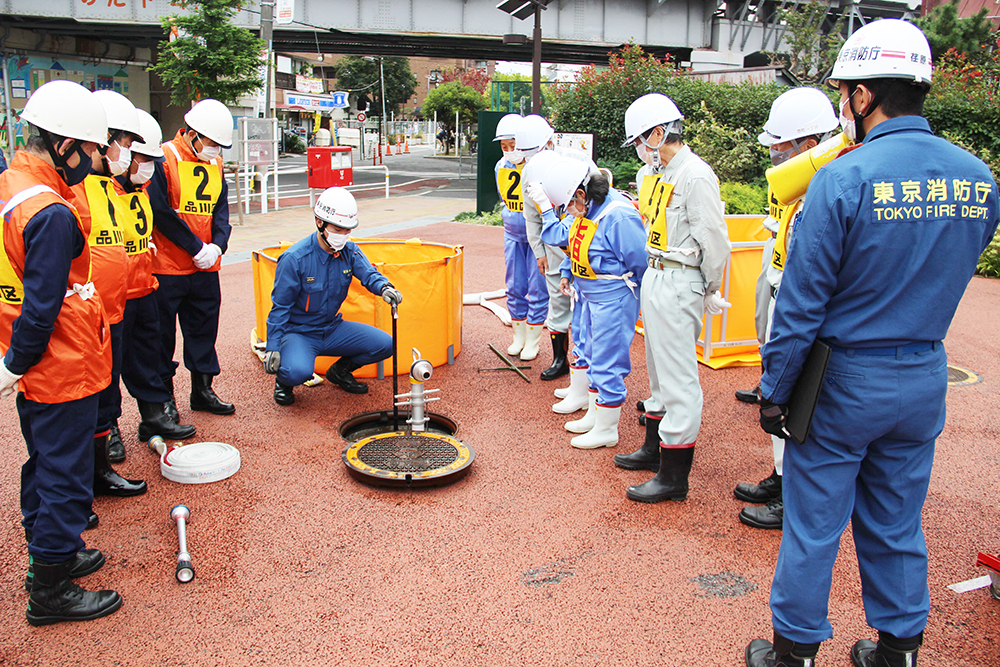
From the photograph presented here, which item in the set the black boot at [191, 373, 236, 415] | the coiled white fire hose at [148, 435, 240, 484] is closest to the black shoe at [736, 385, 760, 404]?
the coiled white fire hose at [148, 435, 240, 484]

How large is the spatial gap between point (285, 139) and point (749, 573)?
48924 millimetres

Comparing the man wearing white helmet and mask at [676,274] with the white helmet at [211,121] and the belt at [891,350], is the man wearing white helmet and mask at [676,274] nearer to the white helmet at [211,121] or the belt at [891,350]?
the belt at [891,350]

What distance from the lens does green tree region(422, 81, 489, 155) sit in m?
54.7

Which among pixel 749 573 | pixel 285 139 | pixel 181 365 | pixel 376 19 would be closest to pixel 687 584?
pixel 749 573

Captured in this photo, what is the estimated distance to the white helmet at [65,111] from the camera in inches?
126

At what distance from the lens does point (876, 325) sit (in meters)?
2.66

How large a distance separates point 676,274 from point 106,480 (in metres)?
3.48

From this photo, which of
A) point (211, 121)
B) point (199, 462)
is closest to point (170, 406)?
point (199, 462)

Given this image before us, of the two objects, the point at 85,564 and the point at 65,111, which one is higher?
the point at 65,111

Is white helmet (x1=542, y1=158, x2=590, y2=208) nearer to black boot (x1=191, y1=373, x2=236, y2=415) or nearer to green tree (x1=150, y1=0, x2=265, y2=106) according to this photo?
black boot (x1=191, y1=373, x2=236, y2=415)

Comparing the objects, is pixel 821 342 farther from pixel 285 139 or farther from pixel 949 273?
pixel 285 139

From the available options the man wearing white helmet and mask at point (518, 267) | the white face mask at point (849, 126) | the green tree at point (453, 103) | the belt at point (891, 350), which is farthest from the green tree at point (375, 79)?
the belt at point (891, 350)

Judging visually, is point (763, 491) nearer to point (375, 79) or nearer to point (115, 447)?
point (115, 447)

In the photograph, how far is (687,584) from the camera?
147 inches
